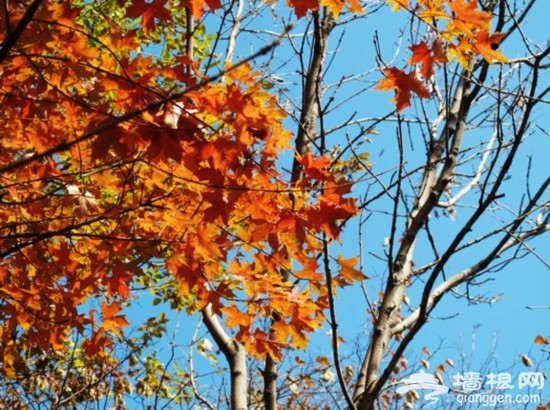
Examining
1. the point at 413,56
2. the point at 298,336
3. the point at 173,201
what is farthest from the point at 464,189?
the point at 173,201

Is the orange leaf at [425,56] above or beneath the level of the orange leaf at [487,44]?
above

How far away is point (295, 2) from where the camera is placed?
8.59 feet

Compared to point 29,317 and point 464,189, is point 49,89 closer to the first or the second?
point 29,317

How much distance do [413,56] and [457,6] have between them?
1.10 ft

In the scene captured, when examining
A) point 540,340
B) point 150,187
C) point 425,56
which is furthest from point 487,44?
point 540,340

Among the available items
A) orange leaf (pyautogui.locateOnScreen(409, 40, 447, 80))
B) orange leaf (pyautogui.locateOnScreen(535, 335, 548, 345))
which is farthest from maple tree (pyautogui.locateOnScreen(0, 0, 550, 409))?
orange leaf (pyautogui.locateOnScreen(535, 335, 548, 345))

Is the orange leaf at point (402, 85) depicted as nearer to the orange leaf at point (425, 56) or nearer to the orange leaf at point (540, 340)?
the orange leaf at point (425, 56)

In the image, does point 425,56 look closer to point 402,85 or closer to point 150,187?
point 402,85

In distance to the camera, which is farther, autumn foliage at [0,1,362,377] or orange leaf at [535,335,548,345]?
orange leaf at [535,335,548,345]

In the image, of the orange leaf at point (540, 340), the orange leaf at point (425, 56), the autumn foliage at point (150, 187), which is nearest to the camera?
the autumn foliage at point (150, 187)

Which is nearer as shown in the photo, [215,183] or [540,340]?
[215,183]

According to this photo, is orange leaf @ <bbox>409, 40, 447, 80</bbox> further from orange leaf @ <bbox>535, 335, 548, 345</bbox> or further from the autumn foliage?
orange leaf @ <bbox>535, 335, 548, 345</bbox>

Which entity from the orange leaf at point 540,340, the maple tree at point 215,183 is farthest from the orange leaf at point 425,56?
the orange leaf at point 540,340

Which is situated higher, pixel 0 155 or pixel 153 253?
pixel 0 155
